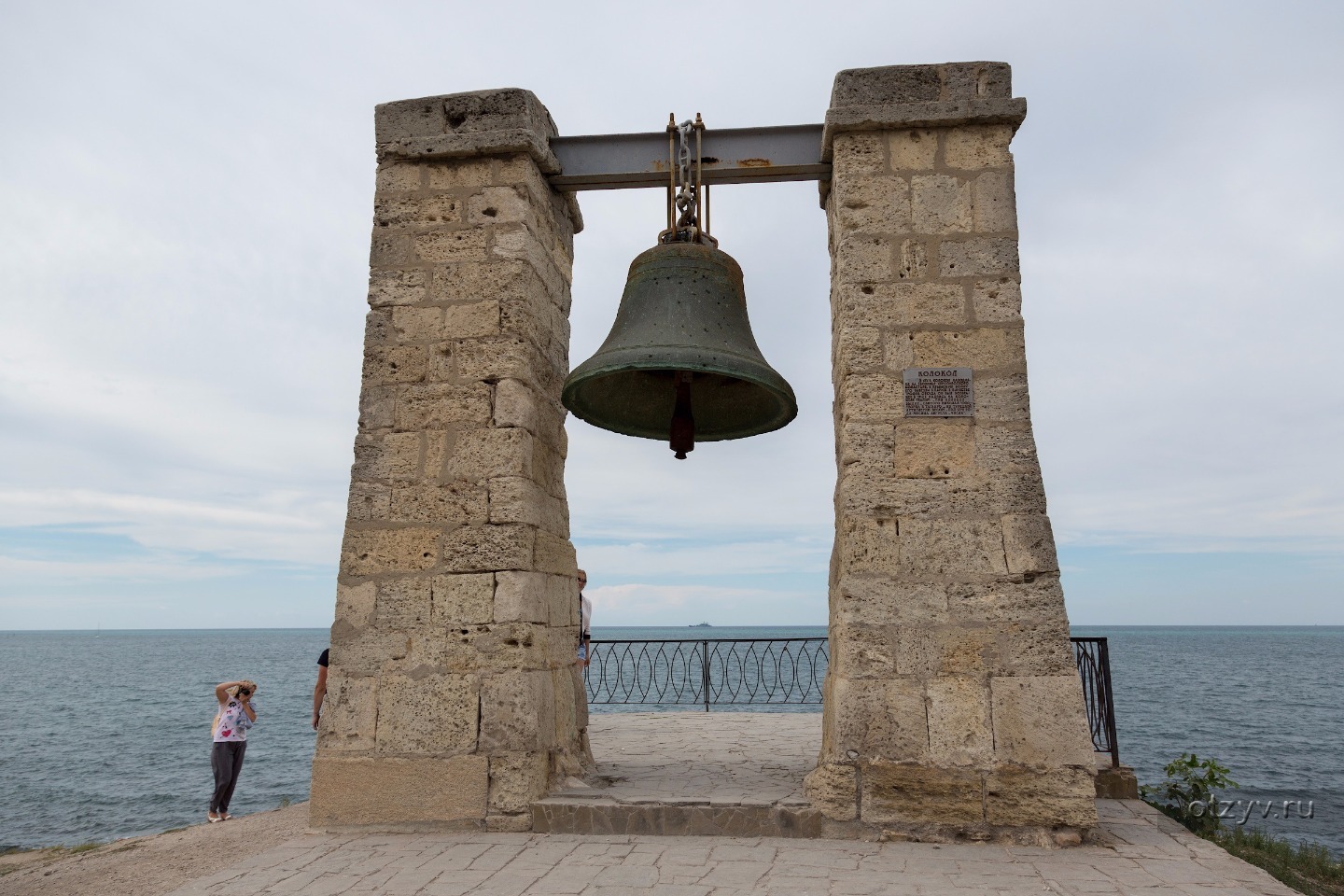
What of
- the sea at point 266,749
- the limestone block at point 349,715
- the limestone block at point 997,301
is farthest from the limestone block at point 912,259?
the sea at point 266,749

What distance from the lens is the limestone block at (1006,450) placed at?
3859 millimetres

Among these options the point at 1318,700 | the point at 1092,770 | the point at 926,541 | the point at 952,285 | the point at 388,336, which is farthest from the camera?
Answer: the point at 1318,700

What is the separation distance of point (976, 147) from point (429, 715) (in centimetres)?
370

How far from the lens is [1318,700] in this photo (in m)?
29.2

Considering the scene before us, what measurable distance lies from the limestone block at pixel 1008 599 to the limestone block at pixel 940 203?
1.65 meters

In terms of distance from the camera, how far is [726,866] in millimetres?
3256

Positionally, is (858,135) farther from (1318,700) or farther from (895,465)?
(1318,700)

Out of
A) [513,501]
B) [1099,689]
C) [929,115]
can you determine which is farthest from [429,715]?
[1099,689]

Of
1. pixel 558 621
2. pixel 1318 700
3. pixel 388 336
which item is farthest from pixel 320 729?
pixel 1318 700

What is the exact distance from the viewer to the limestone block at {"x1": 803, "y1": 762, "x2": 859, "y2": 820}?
364cm

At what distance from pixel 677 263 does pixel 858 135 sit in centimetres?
112

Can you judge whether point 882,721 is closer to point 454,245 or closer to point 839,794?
point 839,794

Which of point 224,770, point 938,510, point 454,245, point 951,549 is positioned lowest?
point 224,770

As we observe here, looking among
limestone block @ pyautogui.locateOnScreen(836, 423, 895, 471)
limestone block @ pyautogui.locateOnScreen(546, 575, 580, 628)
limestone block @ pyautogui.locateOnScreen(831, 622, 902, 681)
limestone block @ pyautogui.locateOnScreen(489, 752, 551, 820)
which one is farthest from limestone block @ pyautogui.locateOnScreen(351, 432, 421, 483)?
limestone block @ pyautogui.locateOnScreen(831, 622, 902, 681)
